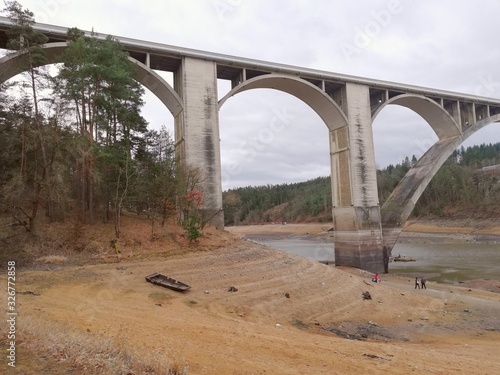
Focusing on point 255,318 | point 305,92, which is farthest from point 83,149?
point 305,92

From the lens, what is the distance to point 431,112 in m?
33.2

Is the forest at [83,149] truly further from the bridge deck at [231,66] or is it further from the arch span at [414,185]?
the arch span at [414,185]

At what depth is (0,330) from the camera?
5.18 metres

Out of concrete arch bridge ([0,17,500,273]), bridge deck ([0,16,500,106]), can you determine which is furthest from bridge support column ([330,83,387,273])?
bridge deck ([0,16,500,106])

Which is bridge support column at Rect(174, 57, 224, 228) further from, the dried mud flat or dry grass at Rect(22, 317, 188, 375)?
dry grass at Rect(22, 317, 188, 375)

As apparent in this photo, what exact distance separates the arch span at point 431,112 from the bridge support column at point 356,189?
98.4 inches

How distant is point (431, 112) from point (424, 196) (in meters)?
50.6

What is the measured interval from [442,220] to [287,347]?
72644 mm

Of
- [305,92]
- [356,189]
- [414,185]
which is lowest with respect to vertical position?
[356,189]

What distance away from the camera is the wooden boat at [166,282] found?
39.8ft

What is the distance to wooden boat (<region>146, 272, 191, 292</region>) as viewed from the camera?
39.8 feet

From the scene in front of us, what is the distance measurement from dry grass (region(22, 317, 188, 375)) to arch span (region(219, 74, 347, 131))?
1939 cm

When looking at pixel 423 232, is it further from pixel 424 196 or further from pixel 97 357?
pixel 97 357

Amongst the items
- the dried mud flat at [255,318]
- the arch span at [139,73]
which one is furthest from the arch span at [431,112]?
the dried mud flat at [255,318]
